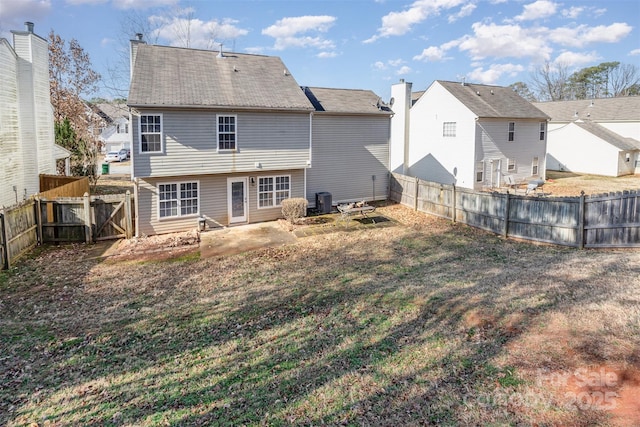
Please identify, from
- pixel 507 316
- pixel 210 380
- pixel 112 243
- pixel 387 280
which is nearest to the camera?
pixel 210 380

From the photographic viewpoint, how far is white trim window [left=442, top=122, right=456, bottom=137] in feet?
89.2

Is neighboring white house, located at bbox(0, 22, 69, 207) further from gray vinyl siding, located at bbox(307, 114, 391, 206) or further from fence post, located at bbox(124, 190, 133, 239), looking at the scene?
gray vinyl siding, located at bbox(307, 114, 391, 206)

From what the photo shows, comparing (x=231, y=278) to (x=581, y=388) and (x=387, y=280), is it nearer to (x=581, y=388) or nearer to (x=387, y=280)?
(x=387, y=280)

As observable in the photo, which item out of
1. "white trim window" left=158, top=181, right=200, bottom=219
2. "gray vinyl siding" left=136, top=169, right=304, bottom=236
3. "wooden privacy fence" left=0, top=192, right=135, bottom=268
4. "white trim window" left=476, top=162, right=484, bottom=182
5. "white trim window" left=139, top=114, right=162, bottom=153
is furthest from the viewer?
"white trim window" left=476, top=162, right=484, bottom=182

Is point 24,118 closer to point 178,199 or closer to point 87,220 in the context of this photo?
point 87,220

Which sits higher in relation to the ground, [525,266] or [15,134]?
[15,134]

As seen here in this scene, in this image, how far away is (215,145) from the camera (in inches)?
653

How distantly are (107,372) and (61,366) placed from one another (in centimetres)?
89

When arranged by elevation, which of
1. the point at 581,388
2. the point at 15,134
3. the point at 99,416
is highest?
the point at 15,134

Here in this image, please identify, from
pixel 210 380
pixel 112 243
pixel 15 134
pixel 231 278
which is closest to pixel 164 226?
pixel 112 243

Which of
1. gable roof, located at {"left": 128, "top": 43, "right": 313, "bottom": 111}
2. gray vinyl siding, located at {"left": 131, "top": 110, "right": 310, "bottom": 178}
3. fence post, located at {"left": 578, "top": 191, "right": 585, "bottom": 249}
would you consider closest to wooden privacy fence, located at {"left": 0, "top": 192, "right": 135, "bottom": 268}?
gray vinyl siding, located at {"left": 131, "top": 110, "right": 310, "bottom": 178}

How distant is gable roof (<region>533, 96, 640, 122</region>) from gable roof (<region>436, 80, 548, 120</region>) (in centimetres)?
1309

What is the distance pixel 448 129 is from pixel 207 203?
17.6 metres

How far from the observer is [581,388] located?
5441 millimetres
